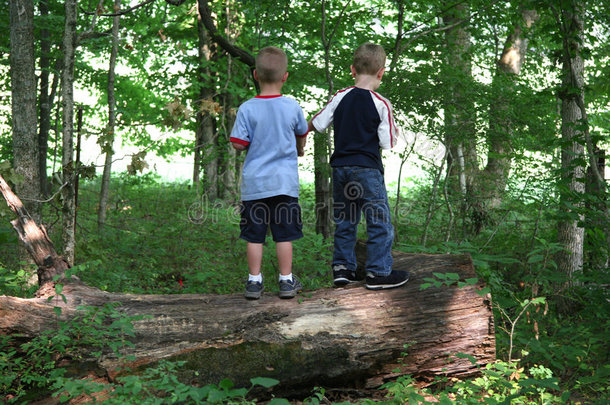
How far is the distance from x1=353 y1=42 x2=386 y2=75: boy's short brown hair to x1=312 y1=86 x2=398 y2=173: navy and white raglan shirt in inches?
6.8

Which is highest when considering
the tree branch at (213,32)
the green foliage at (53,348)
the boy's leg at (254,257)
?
the tree branch at (213,32)

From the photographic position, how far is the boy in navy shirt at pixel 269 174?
410cm

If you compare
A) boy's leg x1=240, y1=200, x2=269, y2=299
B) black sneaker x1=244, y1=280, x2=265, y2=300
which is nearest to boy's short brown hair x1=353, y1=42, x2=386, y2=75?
boy's leg x1=240, y1=200, x2=269, y2=299

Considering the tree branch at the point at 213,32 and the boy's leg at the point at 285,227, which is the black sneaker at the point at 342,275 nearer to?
the boy's leg at the point at 285,227

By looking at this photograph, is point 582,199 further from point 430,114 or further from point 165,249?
point 165,249

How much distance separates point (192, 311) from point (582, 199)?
3.89 metres

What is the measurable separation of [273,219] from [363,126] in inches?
43.7

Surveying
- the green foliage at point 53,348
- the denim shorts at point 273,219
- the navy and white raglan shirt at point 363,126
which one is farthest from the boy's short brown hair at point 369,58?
the green foliage at point 53,348

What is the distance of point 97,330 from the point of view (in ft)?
11.8

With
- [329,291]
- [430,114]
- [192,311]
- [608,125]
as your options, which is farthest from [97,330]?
[608,125]

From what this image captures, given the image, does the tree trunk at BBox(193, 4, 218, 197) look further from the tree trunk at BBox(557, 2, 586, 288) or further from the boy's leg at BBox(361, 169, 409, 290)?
the boy's leg at BBox(361, 169, 409, 290)

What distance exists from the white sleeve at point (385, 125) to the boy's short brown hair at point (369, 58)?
0.21m

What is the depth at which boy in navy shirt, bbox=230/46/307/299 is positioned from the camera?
4.10 meters

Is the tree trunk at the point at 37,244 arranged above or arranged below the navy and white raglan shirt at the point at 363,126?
below
